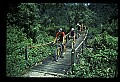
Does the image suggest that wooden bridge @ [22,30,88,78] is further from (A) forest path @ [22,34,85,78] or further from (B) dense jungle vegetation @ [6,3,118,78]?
(B) dense jungle vegetation @ [6,3,118,78]

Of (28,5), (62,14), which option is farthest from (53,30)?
(28,5)

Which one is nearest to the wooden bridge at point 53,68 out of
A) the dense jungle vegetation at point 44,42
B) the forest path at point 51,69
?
the forest path at point 51,69

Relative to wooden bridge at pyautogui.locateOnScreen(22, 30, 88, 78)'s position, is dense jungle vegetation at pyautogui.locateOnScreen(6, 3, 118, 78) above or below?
above

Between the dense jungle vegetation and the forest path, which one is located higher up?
the dense jungle vegetation

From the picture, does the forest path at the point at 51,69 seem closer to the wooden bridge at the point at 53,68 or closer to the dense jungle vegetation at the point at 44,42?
the wooden bridge at the point at 53,68

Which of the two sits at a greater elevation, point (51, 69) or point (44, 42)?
point (44, 42)

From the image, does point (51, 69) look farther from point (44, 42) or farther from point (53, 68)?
point (44, 42)

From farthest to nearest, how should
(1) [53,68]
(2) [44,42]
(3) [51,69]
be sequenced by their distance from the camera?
(2) [44,42] → (1) [53,68] → (3) [51,69]

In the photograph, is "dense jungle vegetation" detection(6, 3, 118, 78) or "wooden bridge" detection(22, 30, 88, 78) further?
"dense jungle vegetation" detection(6, 3, 118, 78)

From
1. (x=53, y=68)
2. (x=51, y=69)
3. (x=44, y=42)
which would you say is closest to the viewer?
(x=51, y=69)

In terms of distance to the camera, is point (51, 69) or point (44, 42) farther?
point (44, 42)

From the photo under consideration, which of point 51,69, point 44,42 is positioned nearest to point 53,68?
point 51,69

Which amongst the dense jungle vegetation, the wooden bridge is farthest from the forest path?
the dense jungle vegetation

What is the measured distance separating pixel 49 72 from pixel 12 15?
811cm
